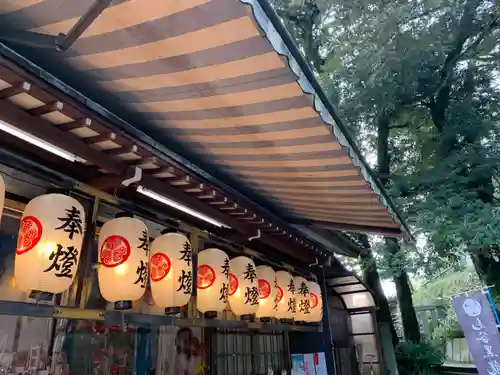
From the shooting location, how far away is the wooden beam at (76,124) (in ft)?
8.23

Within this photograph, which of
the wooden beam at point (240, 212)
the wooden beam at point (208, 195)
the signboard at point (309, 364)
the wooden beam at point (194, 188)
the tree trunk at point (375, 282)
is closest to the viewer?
the wooden beam at point (194, 188)

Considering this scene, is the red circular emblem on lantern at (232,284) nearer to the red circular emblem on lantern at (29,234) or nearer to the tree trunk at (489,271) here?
the red circular emblem on lantern at (29,234)

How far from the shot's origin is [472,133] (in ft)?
31.6

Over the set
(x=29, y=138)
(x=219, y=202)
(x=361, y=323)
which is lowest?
(x=361, y=323)

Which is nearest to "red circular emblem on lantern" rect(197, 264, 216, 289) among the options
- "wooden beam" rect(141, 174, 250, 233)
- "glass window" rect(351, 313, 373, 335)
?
"wooden beam" rect(141, 174, 250, 233)

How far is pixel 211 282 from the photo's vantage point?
13.5 feet

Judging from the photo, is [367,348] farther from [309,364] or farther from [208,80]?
[208,80]

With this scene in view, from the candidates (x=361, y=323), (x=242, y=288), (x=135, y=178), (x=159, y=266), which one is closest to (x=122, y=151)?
(x=135, y=178)

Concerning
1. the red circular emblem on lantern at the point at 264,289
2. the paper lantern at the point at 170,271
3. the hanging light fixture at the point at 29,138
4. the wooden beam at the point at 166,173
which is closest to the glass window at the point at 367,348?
the red circular emblem on lantern at the point at 264,289

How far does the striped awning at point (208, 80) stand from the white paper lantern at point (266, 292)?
5.85 feet

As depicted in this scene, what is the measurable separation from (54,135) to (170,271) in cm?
156

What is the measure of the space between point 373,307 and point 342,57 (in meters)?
6.22

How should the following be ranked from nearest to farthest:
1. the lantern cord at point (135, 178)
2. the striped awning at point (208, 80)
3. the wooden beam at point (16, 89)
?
the striped awning at point (208, 80) < the wooden beam at point (16, 89) < the lantern cord at point (135, 178)

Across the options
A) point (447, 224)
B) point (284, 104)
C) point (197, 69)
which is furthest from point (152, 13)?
point (447, 224)
